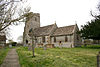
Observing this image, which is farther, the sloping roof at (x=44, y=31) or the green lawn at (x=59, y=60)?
the sloping roof at (x=44, y=31)

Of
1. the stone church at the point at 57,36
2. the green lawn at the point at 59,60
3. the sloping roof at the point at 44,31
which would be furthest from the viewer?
the sloping roof at the point at 44,31

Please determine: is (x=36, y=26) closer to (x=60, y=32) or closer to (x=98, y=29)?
(x=60, y=32)

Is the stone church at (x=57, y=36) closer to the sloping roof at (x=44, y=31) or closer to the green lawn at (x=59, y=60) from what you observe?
the sloping roof at (x=44, y=31)

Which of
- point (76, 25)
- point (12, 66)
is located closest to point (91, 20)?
point (76, 25)

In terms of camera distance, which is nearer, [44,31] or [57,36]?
[57,36]

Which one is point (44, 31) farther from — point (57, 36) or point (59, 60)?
point (59, 60)

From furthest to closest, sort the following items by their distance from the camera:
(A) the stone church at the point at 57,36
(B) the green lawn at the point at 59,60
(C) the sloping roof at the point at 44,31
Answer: (C) the sloping roof at the point at 44,31 → (A) the stone church at the point at 57,36 → (B) the green lawn at the point at 59,60

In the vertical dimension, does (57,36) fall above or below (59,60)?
above

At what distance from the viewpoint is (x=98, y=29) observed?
27188 mm

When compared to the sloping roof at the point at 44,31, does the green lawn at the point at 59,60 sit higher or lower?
lower

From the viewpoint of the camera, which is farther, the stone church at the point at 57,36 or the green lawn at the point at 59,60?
the stone church at the point at 57,36

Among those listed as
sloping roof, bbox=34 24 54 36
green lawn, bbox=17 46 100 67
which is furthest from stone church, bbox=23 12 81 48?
green lawn, bbox=17 46 100 67

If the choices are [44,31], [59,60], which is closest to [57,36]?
[44,31]

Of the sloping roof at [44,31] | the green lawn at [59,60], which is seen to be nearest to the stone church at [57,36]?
the sloping roof at [44,31]
